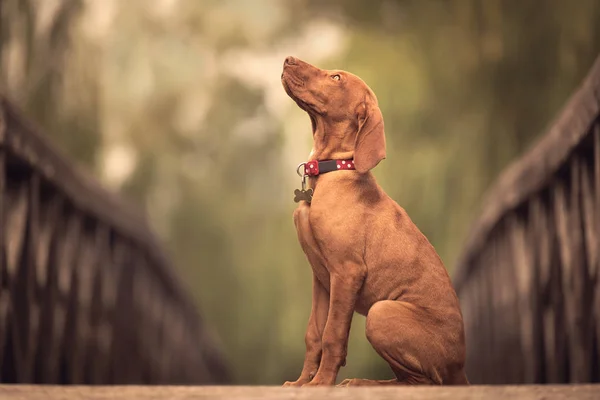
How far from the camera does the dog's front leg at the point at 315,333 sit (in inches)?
110

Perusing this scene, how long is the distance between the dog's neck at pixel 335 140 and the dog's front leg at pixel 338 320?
383 mm

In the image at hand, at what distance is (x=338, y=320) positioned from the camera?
2.70m

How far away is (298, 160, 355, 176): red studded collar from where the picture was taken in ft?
9.36

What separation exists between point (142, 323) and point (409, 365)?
6.40 meters

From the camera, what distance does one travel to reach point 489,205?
6.14 metres

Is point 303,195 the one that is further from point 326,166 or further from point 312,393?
point 312,393

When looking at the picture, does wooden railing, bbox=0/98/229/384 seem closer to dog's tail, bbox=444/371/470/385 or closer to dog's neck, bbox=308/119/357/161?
dog's neck, bbox=308/119/357/161

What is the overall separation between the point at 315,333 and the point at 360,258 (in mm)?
290

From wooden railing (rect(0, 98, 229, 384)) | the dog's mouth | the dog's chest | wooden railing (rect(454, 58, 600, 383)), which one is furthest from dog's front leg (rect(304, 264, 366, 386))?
wooden railing (rect(0, 98, 229, 384))

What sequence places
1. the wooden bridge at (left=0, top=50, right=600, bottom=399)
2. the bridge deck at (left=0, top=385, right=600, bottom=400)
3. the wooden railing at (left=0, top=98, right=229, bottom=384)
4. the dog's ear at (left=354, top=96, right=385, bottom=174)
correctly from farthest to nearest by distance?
the wooden railing at (left=0, top=98, right=229, bottom=384), the wooden bridge at (left=0, top=50, right=600, bottom=399), the dog's ear at (left=354, top=96, right=385, bottom=174), the bridge deck at (left=0, top=385, right=600, bottom=400)

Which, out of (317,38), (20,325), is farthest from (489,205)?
(317,38)

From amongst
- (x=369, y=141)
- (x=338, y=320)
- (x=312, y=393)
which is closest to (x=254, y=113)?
(x=369, y=141)

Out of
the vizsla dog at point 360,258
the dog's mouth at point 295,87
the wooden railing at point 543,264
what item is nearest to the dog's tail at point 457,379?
the vizsla dog at point 360,258

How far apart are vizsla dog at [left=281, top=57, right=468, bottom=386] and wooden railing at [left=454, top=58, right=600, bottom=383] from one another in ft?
4.81
